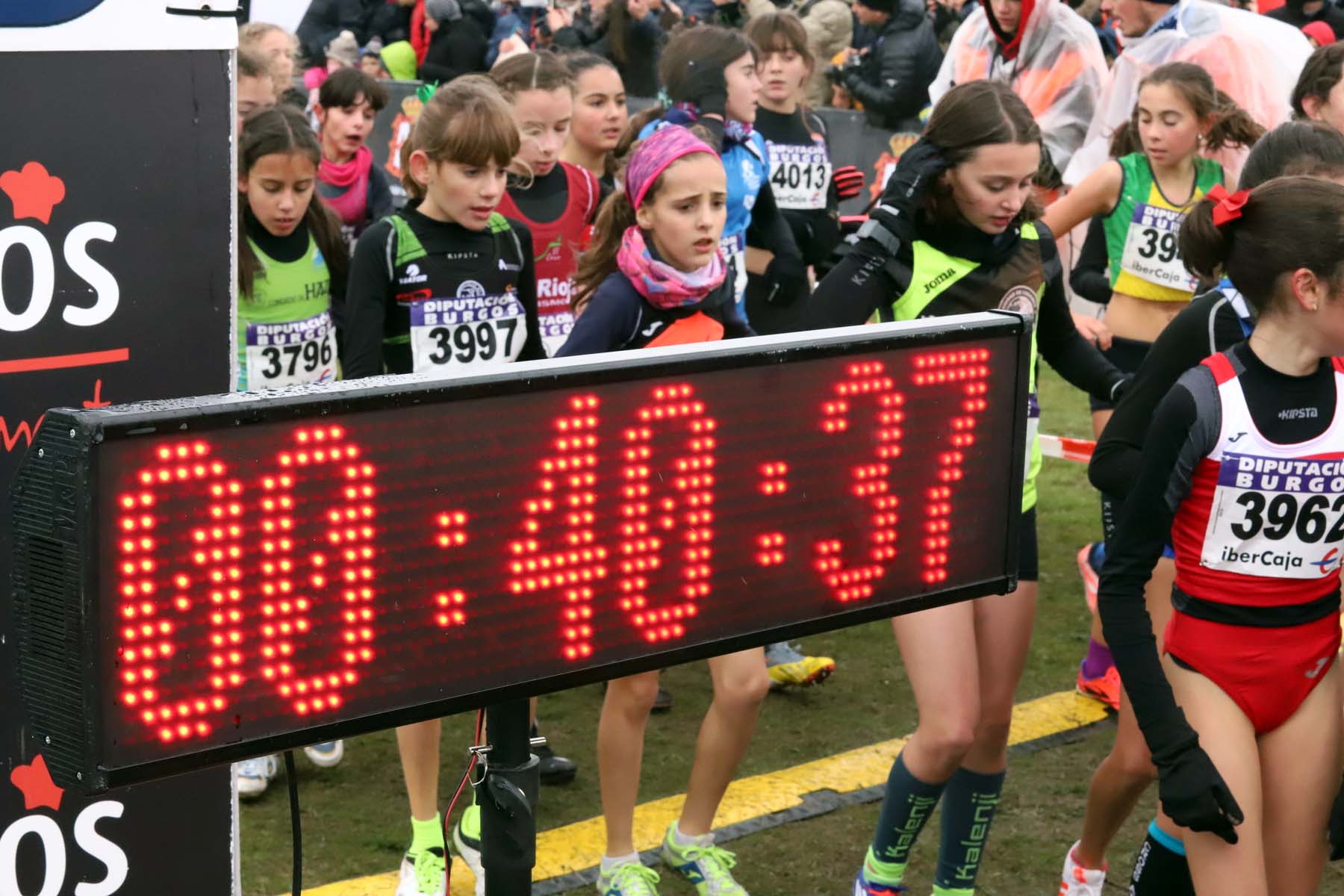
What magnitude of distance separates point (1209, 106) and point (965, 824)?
3.19m

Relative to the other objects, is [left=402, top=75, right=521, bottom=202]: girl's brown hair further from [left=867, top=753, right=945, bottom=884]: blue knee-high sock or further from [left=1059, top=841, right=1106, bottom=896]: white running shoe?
[left=1059, top=841, right=1106, bottom=896]: white running shoe

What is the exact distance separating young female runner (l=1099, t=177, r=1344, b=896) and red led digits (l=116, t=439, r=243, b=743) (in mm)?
1865

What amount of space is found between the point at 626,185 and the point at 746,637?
2.19 m

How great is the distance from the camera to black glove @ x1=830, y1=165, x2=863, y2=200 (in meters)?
7.63

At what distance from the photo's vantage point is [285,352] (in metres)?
5.54

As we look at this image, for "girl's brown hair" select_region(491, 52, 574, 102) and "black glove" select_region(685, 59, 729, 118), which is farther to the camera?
"black glove" select_region(685, 59, 729, 118)

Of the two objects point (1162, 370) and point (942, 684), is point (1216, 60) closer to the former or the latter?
point (1162, 370)

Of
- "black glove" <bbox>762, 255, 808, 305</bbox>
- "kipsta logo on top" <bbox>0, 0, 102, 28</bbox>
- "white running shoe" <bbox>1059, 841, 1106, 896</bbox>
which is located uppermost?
"kipsta logo on top" <bbox>0, 0, 102, 28</bbox>

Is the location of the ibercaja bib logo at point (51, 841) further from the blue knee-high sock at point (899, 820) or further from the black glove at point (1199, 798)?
the black glove at point (1199, 798)

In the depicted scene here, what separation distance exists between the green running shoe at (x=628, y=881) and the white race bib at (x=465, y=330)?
4.78 feet

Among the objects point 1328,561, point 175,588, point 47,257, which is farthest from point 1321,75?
point 175,588

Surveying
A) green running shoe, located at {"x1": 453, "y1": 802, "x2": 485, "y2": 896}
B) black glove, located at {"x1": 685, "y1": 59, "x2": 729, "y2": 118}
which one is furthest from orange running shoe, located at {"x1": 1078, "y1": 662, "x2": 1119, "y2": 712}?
black glove, located at {"x1": 685, "y1": 59, "x2": 729, "y2": 118}

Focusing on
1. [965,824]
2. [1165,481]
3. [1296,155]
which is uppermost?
[1296,155]

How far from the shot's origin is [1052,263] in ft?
15.0
